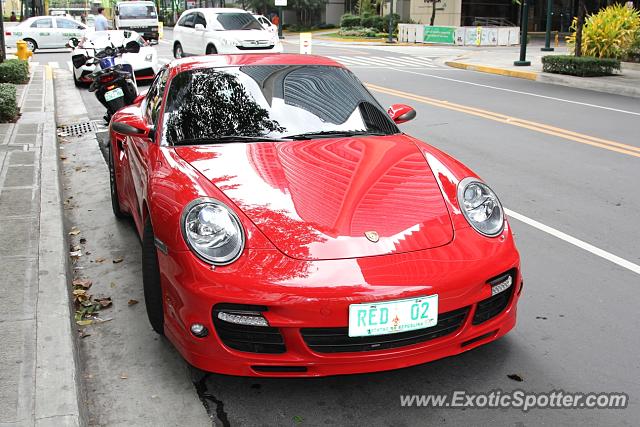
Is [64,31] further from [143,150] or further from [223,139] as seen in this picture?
[223,139]

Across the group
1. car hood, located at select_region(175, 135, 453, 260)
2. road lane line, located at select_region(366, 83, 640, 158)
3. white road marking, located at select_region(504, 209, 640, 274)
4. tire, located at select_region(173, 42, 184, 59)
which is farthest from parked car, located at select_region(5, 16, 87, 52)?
car hood, located at select_region(175, 135, 453, 260)

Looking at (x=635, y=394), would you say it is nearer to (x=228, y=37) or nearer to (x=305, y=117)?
(x=305, y=117)

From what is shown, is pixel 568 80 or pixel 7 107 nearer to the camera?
pixel 7 107

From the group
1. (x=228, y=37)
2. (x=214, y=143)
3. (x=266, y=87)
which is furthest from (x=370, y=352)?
(x=228, y=37)

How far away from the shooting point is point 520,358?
3.62 metres

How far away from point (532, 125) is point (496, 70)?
422 inches

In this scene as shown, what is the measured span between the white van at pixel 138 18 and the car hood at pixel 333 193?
103ft

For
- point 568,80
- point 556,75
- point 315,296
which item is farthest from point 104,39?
point 315,296

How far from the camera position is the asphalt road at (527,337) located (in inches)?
125

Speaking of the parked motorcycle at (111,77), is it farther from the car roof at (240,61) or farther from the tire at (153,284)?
the tire at (153,284)

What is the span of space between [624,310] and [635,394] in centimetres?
101

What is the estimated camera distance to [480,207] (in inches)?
145

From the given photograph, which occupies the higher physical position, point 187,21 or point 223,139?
point 187,21

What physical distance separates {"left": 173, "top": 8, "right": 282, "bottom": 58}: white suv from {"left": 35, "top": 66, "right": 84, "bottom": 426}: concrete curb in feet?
46.7
